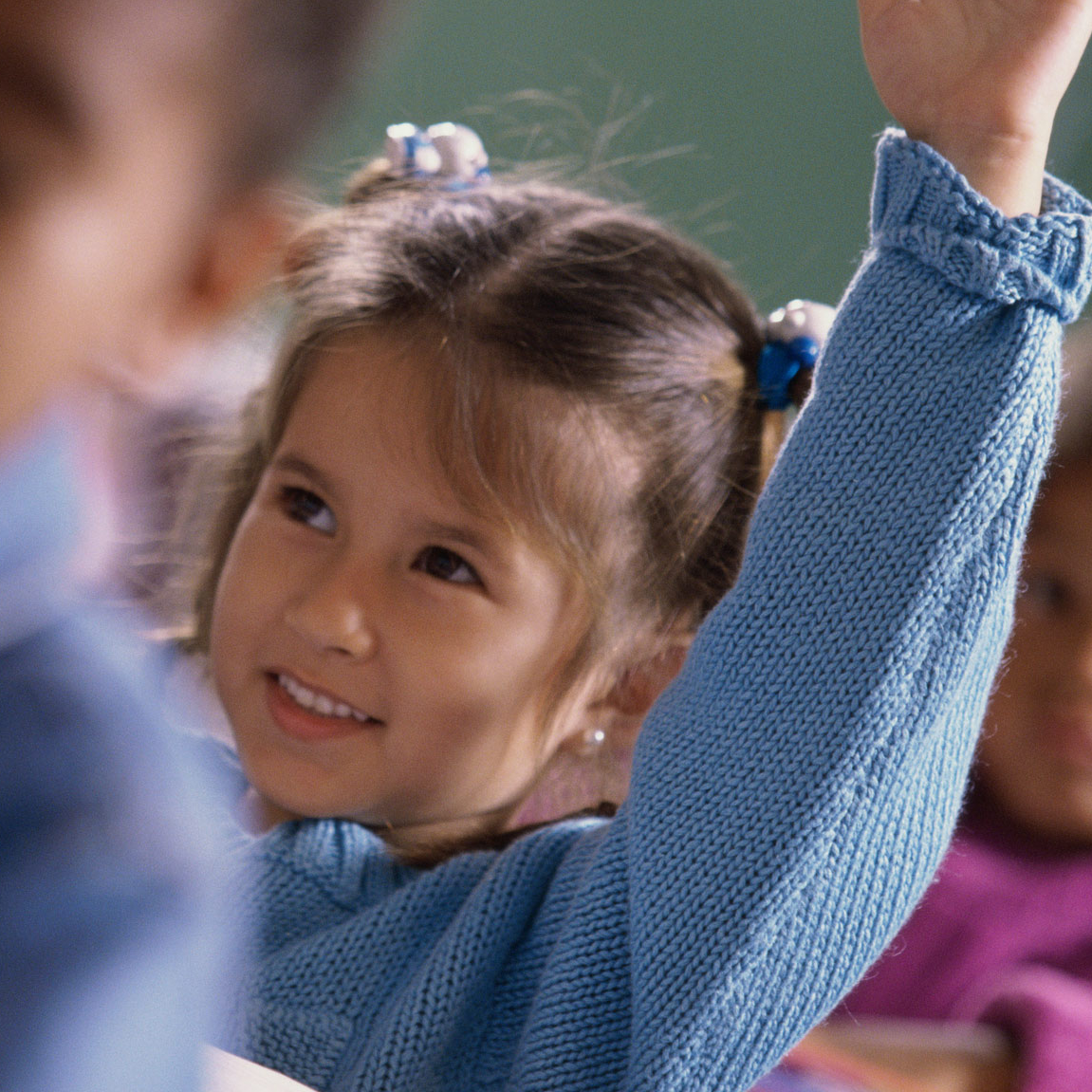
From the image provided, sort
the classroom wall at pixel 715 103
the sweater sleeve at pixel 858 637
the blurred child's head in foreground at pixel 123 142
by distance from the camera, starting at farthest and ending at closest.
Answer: the classroom wall at pixel 715 103
the sweater sleeve at pixel 858 637
the blurred child's head in foreground at pixel 123 142

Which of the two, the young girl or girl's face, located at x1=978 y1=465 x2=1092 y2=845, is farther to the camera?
girl's face, located at x1=978 y1=465 x2=1092 y2=845

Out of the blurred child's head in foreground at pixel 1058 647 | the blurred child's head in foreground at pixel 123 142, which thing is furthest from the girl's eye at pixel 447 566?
the blurred child's head in foreground at pixel 123 142

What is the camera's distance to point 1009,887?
1.05 meters

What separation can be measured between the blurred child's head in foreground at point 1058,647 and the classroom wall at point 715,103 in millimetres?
505

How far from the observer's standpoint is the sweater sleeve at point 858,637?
588 mm

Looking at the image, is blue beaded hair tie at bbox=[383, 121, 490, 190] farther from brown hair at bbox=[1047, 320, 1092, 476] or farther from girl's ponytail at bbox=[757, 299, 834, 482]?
brown hair at bbox=[1047, 320, 1092, 476]

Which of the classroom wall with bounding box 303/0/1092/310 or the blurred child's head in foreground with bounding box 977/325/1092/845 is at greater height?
the classroom wall with bounding box 303/0/1092/310

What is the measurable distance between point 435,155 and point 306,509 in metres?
0.29

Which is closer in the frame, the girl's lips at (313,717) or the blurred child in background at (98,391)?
the blurred child in background at (98,391)

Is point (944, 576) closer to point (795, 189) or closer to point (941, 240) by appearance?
point (941, 240)

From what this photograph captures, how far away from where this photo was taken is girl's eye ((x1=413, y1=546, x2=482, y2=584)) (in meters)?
0.75

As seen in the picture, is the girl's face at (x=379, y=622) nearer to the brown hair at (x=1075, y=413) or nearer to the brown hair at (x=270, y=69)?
the brown hair at (x=1075, y=413)

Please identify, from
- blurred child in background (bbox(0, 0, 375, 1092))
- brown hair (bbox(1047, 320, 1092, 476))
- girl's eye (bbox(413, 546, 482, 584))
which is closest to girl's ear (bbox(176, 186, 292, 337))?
blurred child in background (bbox(0, 0, 375, 1092))

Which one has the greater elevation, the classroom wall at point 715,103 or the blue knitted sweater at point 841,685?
the classroom wall at point 715,103
